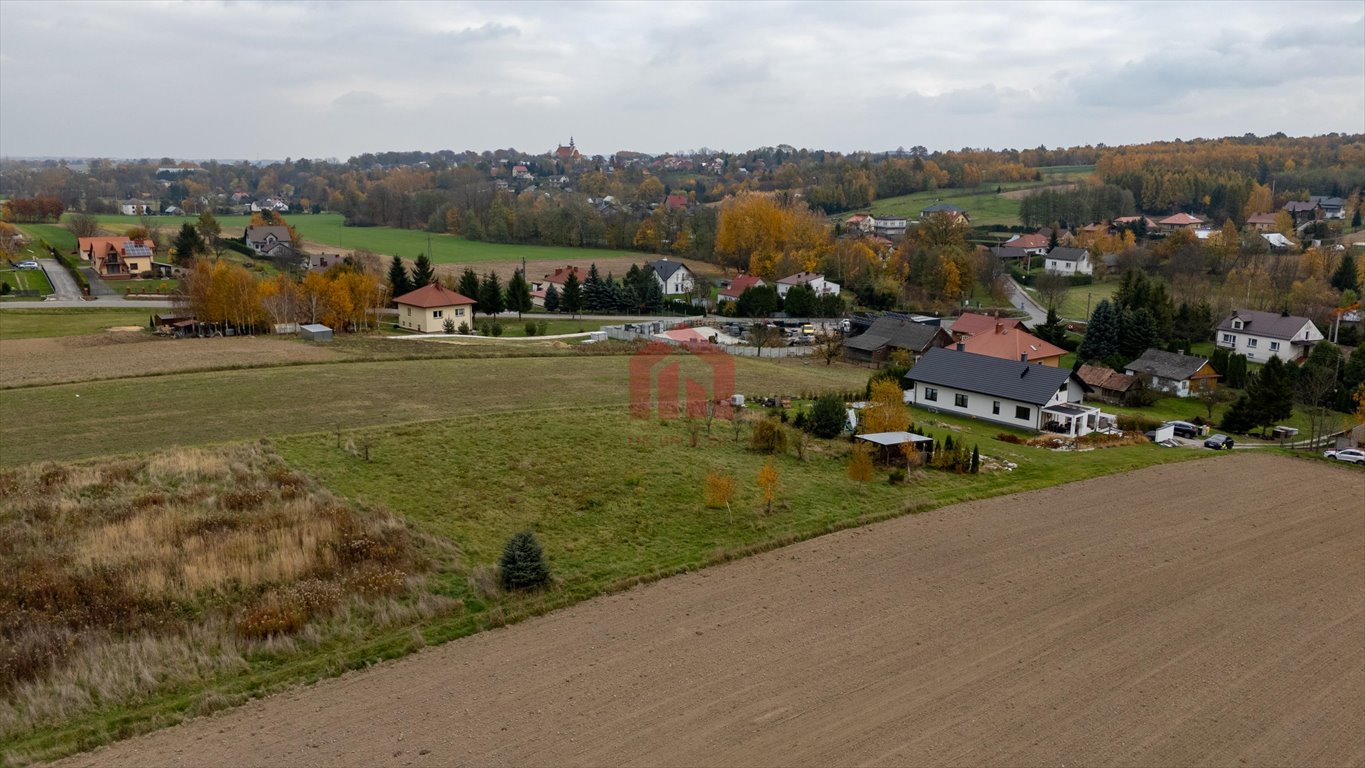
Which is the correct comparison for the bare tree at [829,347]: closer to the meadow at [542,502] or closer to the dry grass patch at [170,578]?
the meadow at [542,502]

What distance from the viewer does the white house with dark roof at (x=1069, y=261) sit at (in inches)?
2694

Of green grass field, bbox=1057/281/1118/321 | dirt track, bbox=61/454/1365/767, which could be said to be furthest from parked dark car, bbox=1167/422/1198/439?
green grass field, bbox=1057/281/1118/321

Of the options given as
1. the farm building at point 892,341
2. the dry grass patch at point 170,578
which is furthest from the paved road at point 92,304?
the farm building at point 892,341

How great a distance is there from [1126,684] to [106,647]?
13.2m

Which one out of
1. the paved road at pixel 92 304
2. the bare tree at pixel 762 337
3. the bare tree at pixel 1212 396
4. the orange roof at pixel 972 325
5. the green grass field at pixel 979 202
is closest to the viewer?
the bare tree at pixel 1212 396

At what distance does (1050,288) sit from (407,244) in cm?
5902

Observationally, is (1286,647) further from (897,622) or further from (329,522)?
(329,522)

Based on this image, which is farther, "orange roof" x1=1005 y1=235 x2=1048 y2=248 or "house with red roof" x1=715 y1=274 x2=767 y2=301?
"orange roof" x1=1005 y1=235 x2=1048 y2=248

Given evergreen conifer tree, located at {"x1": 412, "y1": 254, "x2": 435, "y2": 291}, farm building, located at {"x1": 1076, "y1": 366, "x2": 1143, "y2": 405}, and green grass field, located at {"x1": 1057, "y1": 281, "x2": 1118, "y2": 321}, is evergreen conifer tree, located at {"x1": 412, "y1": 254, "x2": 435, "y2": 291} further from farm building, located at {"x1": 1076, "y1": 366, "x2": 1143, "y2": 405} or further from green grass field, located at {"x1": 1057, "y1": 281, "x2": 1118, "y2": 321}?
green grass field, located at {"x1": 1057, "y1": 281, "x2": 1118, "y2": 321}

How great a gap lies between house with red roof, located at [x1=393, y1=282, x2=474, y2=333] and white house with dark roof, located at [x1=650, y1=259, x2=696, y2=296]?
18.6m

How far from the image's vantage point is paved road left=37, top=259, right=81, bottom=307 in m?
49.1

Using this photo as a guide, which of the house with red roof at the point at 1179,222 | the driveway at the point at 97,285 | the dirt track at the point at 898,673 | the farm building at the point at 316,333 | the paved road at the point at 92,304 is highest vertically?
the house with red roof at the point at 1179,222

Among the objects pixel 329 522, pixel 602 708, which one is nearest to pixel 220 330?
pixel 329 522

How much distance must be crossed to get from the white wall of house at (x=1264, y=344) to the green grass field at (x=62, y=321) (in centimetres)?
5353
